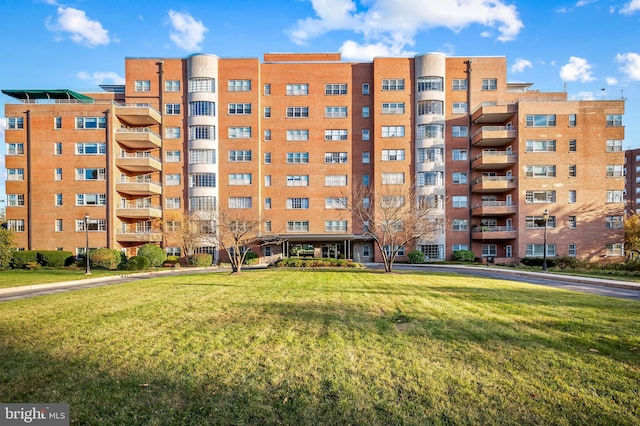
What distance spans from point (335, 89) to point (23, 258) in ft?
139

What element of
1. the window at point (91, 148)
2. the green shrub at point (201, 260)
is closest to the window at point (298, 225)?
the green shrub at point (201, 260)

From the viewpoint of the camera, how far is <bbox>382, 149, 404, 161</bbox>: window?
47.8 m

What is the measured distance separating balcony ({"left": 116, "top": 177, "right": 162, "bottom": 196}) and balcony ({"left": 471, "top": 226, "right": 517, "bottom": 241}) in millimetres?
43126

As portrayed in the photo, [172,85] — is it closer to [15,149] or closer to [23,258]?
[15,149]

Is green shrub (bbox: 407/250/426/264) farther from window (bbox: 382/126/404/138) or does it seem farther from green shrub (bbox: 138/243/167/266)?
green shrub (bbox: 138/243/167/266)

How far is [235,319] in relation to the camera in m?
9.31

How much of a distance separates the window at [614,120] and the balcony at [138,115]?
5882 cm

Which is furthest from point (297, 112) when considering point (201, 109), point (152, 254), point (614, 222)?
point (614, 222)

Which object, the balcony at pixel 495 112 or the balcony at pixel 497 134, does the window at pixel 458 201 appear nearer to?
the balcony at pixel 497 134

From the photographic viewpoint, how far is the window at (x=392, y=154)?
157ft

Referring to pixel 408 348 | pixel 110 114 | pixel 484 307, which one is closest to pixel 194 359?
pixel 408 348

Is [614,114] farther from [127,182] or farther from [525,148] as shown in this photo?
[127,182]

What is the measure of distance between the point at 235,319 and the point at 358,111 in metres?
44.0

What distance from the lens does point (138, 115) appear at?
147 ft
